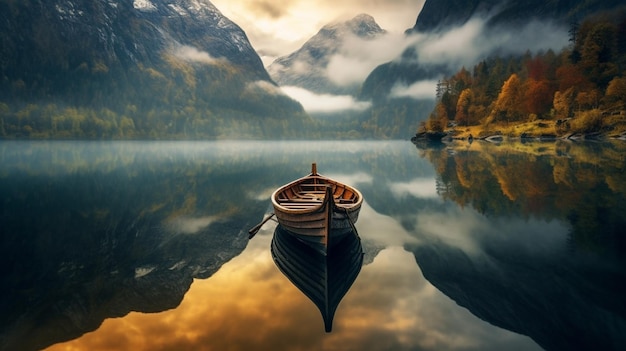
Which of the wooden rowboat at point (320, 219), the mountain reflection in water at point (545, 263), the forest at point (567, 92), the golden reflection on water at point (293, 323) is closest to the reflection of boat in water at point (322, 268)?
the golden reflection on water at point (293, 323)

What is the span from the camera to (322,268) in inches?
522

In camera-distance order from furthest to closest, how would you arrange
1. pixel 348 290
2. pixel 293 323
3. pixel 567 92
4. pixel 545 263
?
pixel 567 92 → pixel 545 263 → pixel 348 290 → pixel 293 323

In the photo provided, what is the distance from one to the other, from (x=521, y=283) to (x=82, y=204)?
30.3 meters

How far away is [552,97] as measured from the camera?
3757 inches

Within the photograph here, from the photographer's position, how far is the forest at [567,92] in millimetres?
80188

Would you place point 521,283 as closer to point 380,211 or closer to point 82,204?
point 380,211

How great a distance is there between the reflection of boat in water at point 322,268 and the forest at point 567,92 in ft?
304

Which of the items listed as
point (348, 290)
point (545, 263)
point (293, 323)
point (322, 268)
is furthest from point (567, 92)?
point (293, 323)

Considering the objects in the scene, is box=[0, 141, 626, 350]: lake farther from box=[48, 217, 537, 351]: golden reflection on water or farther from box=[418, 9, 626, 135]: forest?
box=[418, 9, 626, 135]: forest

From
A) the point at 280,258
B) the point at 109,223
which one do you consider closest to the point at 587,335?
the point at 280,258

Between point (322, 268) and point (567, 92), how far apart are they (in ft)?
334

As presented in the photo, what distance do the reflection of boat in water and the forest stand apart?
92655 millimetres

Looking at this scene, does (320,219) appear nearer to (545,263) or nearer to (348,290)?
(348,290)

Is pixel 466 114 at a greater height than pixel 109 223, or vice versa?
pixel 466 114
